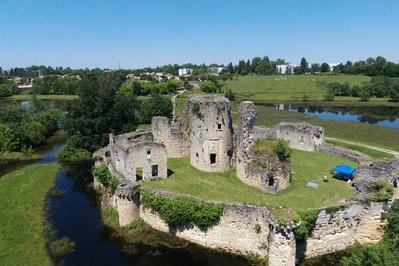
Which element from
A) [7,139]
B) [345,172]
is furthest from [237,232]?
[7,139]

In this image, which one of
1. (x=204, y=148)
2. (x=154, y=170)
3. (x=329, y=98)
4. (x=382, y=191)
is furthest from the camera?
(x=329, y=98)

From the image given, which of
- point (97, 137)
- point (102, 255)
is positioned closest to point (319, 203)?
point (102, 255)

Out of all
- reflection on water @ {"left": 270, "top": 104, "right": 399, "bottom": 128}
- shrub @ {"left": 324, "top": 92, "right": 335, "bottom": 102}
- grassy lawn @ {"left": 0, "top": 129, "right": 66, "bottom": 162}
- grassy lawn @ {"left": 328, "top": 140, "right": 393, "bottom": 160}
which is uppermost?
grassy lawn @ {"left": 328, "top": 140, "right": 393, "bottom": 160}

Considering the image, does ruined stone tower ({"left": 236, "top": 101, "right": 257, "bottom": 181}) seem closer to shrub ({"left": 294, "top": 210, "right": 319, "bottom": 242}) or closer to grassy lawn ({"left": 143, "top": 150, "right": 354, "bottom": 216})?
grassy lawn ({"left": 143, "top": 150, "right": 354, "bottom": 216})

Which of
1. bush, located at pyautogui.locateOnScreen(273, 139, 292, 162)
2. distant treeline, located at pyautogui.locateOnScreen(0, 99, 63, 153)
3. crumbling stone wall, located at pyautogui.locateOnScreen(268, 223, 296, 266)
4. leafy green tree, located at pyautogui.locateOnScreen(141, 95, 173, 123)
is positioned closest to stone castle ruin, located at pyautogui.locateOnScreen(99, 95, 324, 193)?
bush, located at pyautogui.locateOnScreen(273, 139, 292, 162)

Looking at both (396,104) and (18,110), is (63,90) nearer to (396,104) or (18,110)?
(18,110)

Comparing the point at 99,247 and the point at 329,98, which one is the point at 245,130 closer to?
the point at 99,247

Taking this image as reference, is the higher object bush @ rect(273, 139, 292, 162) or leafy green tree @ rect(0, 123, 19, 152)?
bush @ rect(273, 139, 292, 162)
